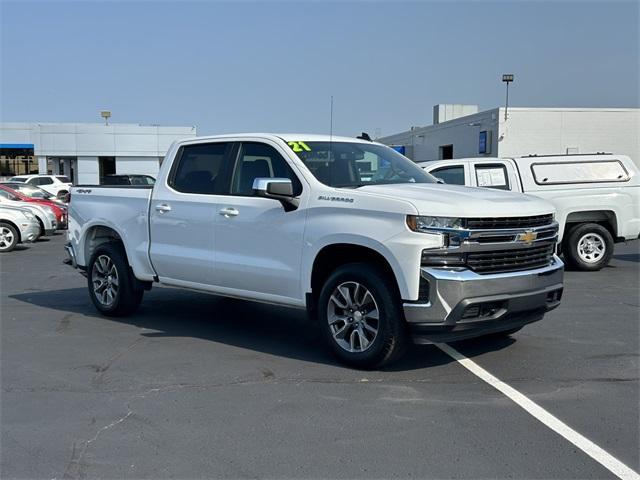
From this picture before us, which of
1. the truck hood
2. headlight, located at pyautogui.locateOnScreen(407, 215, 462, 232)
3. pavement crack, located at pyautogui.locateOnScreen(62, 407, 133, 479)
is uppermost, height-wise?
the truck hood

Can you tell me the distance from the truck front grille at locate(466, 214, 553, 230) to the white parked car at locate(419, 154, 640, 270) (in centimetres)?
605

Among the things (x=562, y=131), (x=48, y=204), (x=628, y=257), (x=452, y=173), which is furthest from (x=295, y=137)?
(x=562, y=131)

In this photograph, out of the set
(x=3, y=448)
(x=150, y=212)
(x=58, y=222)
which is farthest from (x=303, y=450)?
(x=58, y=222)

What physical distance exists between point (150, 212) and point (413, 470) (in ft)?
15.2

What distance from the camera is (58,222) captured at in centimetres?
1914

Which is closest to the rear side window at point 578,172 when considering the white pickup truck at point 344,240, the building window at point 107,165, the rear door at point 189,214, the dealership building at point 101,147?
the white pickup truck at point 344,240

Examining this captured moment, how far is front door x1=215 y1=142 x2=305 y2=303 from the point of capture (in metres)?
6.05

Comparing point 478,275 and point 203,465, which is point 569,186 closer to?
point 478,275

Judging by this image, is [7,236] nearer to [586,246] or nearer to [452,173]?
[452,173]

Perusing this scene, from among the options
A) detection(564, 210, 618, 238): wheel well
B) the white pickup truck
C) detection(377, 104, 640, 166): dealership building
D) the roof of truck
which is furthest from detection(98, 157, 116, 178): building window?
the roof of truck

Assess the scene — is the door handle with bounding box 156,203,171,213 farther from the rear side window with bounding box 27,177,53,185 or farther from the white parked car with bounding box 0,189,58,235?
the rear side window with bounding box 27,177,53,185

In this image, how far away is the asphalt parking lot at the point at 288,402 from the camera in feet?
12.8

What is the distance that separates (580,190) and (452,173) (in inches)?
90.0

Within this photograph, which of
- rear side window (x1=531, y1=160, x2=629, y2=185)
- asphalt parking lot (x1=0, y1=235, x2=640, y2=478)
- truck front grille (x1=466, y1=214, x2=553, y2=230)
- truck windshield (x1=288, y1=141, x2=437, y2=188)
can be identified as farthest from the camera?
rear side window (x1=531, y1=160, x2=629, y2=185)
